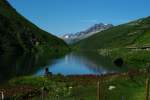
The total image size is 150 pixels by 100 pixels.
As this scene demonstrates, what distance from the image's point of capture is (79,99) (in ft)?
129

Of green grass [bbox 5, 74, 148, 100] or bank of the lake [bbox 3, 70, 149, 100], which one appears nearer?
bank of the lake [bbox 3, 70, 149, 100]

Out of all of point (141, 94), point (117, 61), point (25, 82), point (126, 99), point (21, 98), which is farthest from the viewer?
point (117, 61)

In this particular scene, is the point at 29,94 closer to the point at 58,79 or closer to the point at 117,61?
the point at 58,79

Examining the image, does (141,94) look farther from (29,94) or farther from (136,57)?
(136,57)

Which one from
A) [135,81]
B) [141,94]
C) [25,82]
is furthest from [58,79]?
[141,94]

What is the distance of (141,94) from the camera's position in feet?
139

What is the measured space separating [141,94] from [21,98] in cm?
1397

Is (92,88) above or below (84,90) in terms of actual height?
above

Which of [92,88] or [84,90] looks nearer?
[84,90]

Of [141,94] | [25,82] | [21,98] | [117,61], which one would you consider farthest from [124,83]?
[117,61]

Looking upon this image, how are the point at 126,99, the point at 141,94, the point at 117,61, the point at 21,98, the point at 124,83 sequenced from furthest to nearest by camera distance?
the point at 117,61
the point at 124,83
the point at 21,98
the point at 141,94
the point at 126,99

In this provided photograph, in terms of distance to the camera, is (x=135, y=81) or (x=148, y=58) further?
(x=148, y=58)

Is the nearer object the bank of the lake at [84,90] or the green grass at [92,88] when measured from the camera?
the bank of the lake at [84,90]

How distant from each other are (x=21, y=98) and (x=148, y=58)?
4329 inches
